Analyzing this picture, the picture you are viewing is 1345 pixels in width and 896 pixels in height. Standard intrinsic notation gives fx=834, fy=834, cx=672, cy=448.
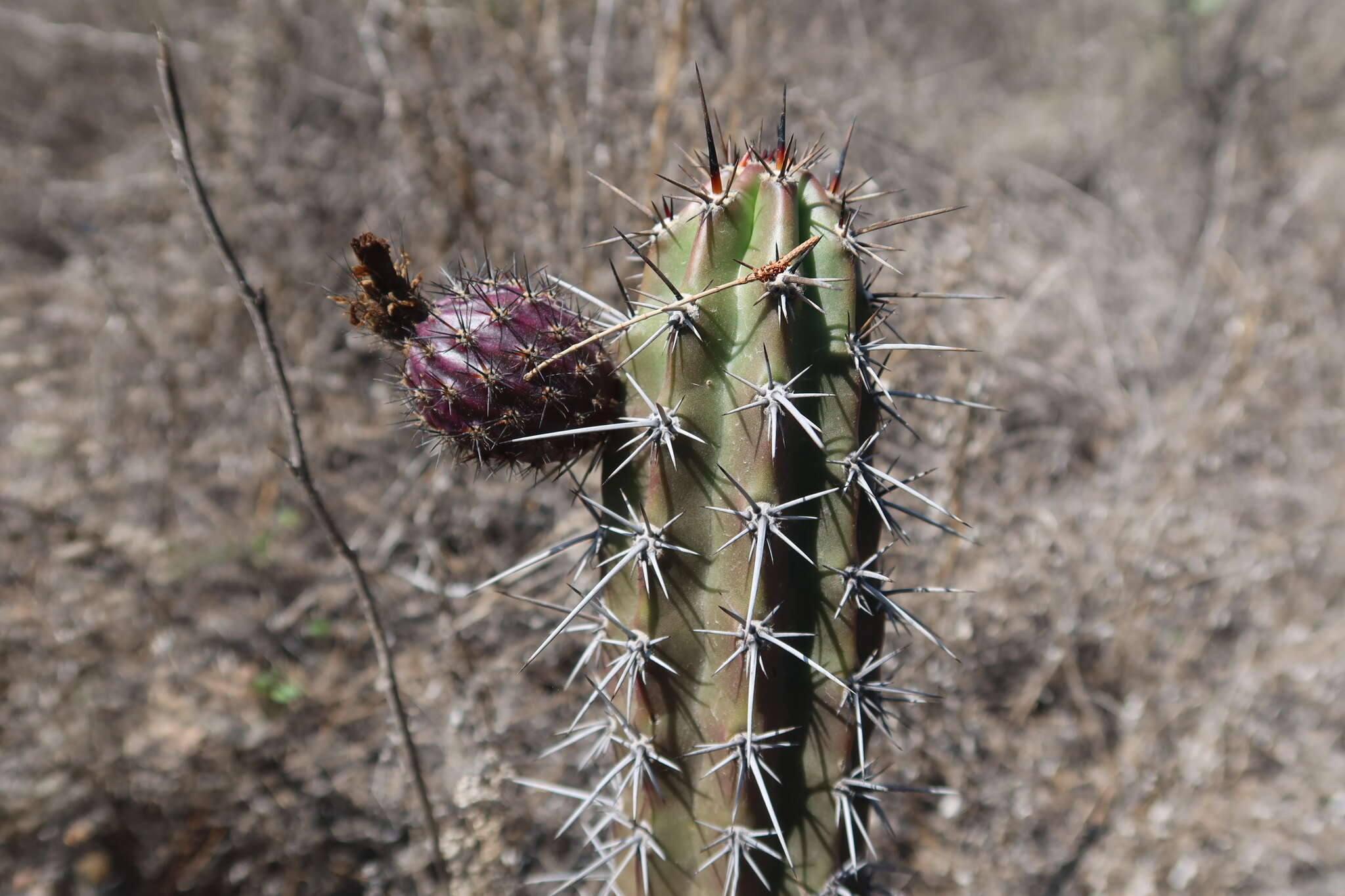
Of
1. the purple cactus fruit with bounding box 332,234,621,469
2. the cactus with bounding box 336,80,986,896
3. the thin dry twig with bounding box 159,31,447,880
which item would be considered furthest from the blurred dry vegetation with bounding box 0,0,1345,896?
the purple cactus fruit with bounding box 332,234,621,469

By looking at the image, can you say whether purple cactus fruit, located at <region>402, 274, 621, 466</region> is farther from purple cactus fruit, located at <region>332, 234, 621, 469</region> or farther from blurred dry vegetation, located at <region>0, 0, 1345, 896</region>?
blurred dry vegetation, located at <region>0, 0, 1345, 896</region>

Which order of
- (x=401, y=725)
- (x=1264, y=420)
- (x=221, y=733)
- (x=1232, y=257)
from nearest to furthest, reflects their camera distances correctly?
(x=401, y=725) → (x=221, y=733) → (x=1264, y=420) → (x=1232, y=257)

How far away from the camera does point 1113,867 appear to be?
109 inches

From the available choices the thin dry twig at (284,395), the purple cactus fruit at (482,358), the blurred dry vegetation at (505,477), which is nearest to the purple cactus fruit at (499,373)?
the purple cactus fruit at (482,358)

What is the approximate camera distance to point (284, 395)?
5.74ft

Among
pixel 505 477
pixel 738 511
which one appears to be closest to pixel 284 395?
pixel 738 511

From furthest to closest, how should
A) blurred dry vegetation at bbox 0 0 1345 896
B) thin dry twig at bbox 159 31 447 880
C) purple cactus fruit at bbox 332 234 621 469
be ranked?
blurred dry vegetation at bbox 0 0 1345 896 → thin dry twig at bbox 159 31 447 880 → purple cactus fruit at bbox 332 234 621 469

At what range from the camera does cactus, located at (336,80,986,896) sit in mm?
1469

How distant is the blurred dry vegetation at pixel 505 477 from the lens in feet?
8.86

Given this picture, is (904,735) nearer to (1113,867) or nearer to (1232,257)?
(1113,867)

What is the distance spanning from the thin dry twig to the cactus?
0.40 metres

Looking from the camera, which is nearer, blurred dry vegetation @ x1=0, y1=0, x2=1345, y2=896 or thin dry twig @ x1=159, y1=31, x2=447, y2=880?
thin dry twig @ x1=159, y1=31, x2=447, y2=880

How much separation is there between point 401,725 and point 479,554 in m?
1.15

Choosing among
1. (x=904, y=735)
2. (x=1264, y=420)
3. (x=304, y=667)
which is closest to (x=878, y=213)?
(x=904, y=735)
